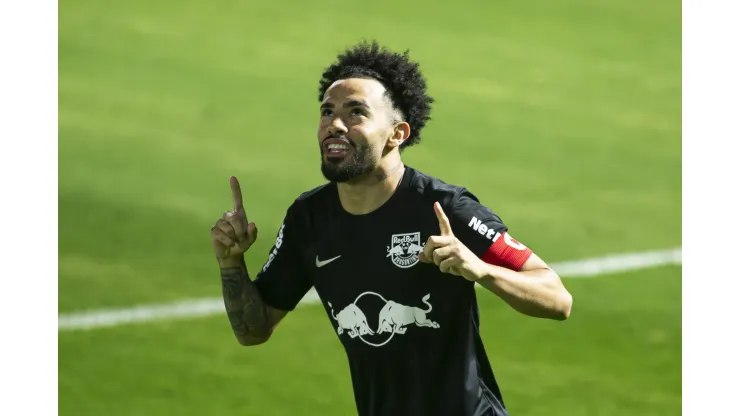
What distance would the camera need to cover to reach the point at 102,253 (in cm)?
732

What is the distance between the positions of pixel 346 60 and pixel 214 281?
3.02 meters

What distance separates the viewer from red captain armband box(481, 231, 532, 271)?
3977 millimetres

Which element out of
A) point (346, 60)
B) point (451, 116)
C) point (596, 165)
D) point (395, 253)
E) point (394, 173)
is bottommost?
point (395, 253)

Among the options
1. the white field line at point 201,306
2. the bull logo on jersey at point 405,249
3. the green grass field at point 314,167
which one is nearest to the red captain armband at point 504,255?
the bull logo on jersey at point 405,249

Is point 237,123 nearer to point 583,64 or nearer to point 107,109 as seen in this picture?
point 107,109

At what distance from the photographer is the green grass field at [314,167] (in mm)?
6461

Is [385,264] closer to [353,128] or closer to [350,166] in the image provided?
[350,166]

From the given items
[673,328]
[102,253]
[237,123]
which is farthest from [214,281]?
[673,328]

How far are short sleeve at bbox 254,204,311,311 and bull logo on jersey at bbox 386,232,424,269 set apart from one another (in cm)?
41

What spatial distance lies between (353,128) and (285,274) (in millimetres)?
613

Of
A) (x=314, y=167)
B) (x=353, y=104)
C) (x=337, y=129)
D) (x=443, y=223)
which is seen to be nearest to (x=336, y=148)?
(x=337, y=129)

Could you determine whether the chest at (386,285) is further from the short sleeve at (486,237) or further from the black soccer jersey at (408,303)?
the short sleeve at (486,237)

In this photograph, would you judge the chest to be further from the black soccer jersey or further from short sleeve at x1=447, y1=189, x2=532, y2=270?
short sleeve at x1=447, y1=189, x2=532, y2=270

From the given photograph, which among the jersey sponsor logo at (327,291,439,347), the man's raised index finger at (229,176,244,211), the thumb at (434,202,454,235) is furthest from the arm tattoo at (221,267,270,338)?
the thumb at (434,202,454,235)
